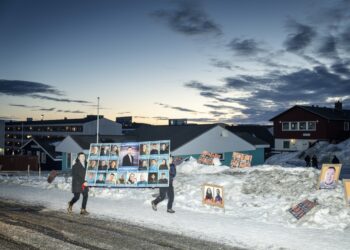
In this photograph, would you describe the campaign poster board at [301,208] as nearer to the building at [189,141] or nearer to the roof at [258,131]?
the building at [189,141]

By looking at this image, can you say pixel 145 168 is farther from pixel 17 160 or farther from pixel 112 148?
pixel 17 160

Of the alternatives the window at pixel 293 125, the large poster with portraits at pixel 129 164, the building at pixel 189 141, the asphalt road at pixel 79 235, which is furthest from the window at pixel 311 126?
the asphalt road at pixel 79 235

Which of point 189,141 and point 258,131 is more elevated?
point 258,131

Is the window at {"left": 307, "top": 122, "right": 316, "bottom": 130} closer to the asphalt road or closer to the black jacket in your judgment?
the black jacket

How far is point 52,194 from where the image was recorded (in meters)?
19.2

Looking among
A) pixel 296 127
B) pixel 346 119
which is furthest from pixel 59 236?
pixel 346 119

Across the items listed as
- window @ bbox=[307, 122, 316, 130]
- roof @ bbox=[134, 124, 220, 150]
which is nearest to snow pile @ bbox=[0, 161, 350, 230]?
roof @ bbox=[134, 124, 220, 150]

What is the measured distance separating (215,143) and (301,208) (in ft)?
91.8

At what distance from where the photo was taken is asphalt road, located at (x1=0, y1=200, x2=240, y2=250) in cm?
980

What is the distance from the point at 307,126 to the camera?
201ft

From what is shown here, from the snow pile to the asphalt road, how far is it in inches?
146

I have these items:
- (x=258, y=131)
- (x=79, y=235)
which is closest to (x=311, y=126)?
(x=258, y=131)

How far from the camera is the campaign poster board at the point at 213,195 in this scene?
15.0m

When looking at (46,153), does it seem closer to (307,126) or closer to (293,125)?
(293,125)
